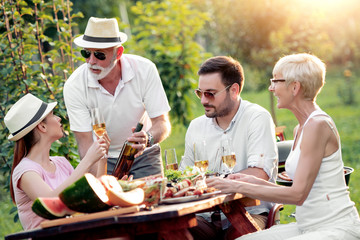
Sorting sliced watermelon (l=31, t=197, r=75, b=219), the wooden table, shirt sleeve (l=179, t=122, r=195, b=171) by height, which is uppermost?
sliced watermelon (l=31, t=197, r=75, b=219)

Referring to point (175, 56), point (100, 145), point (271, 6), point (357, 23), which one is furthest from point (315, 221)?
point (357, 23)

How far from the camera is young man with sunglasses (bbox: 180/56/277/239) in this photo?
15.5 feet

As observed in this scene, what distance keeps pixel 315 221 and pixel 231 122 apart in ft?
5.04

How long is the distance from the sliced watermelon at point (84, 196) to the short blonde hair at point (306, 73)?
1.54m

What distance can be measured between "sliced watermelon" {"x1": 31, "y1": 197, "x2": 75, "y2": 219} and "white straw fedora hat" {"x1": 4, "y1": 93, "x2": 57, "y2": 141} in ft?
3.50

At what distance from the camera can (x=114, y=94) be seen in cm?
545

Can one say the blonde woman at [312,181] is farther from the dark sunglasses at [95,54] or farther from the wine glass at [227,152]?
the dark sunglasses at [95,54]

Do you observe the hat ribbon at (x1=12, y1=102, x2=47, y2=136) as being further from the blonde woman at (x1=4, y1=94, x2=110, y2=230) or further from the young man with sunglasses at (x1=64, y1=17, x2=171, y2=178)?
the young man with sunglasses at (x1=64, y1=17, x2=171, y2=178)

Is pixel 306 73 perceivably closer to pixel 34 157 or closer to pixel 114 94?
pixel 34 157

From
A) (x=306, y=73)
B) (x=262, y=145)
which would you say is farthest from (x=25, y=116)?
(x=306, y=73)

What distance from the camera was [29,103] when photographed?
4262 mm

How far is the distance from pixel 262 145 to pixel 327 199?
1198 millimetres

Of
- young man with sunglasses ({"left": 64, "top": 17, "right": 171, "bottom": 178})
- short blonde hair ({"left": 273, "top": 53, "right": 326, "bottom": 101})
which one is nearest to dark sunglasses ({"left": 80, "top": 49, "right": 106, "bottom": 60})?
young man with sunglasses ({"left": 64, "top": 17, "right": 171, "bottom": 178})

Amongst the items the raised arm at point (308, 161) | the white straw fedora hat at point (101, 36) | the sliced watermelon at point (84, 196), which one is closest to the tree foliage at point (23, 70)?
the white straw fedora hat at point (101, 36)
